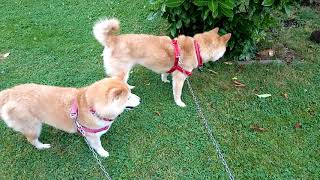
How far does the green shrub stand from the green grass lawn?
0.38m

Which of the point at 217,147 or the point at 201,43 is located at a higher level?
the point at 201,43

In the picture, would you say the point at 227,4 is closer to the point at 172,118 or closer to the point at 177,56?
the point at 177,56

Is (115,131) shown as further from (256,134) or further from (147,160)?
(256,134)

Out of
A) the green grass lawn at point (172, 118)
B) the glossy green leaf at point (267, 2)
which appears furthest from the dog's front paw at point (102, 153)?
the glossy green leaf at point (267, 2)

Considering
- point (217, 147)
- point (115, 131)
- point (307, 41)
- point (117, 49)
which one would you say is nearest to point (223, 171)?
point (217, 147)

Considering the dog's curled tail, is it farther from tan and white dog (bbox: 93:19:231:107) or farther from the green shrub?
the green shrub

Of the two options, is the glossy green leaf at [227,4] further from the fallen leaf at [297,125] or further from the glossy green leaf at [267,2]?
the fallen leaf at [297,125]

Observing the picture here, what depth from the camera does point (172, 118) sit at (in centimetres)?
427

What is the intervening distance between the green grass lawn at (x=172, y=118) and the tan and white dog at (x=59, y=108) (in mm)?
405

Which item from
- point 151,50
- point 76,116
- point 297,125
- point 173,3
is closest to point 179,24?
point 173,3

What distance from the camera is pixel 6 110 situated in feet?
11.0

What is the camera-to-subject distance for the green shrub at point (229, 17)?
4355 millimetres

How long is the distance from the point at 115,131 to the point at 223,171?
4.22ft

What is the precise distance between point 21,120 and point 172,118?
1.69 meters
